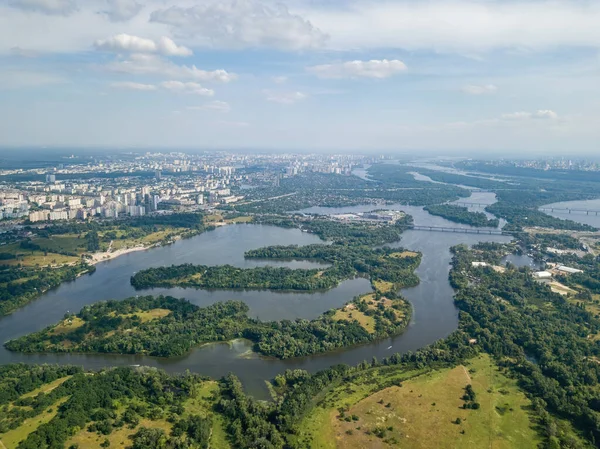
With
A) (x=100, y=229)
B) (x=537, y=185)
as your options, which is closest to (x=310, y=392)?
(x=100, y=229)

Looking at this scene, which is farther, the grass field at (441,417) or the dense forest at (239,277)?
the dense forest at (239,277)

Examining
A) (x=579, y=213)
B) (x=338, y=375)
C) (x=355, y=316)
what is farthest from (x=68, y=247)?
(x=579, y=213)

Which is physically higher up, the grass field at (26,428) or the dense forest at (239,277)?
the dense forest at (239,277)

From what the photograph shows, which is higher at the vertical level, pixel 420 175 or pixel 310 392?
pixel 420 175

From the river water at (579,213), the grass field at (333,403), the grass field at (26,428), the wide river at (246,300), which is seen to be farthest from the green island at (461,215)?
the grass field at (26,428)

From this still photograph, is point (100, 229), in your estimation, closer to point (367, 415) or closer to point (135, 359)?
point (135, 359)

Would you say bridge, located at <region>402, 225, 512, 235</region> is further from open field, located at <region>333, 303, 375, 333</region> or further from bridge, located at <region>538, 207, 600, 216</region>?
open field, located at <region>333, 303, 375, 333</region>

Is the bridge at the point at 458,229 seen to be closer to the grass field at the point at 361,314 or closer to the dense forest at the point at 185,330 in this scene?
the grass field at the point at 361,314
